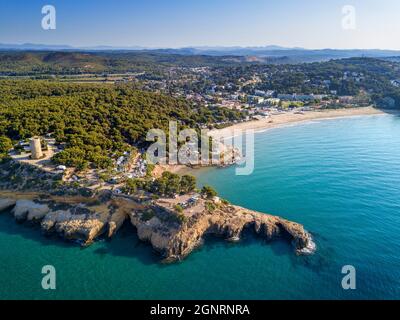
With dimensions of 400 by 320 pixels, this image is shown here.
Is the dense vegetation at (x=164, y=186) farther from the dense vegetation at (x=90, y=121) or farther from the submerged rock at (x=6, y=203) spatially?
the submerged rock at (x=6, y=203)

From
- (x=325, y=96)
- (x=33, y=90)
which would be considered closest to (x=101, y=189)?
(x=33, y=90)

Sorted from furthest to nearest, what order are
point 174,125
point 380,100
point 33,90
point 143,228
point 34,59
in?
point 34,59
point 380,100
point 33,90
point 174,125
point 143,228

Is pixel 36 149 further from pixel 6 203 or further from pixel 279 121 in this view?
pixel 279 121

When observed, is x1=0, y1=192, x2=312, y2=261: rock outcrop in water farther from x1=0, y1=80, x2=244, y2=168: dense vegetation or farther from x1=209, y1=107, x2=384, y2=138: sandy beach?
x1=209, y1=107, x2=384, y2=138: sandy beach

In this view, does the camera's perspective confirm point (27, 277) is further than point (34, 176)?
No

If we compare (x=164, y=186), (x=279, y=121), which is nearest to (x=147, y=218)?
(x=164, y=186)

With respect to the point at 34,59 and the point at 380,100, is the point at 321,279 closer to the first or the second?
the point at 380,100
